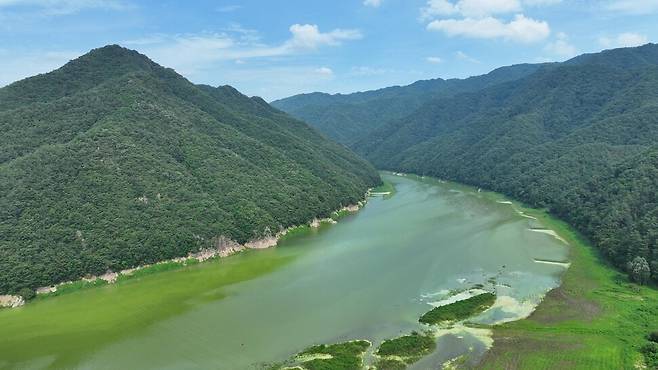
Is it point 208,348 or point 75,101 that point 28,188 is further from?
point 208,348

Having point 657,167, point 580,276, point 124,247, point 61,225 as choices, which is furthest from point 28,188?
point 657,167

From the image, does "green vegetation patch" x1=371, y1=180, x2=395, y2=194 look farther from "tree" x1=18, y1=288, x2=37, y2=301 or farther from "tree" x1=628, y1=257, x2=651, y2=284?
"tree" x1=18, y1=288, x2=37, y2=301

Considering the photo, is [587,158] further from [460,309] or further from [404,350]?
[404,350]

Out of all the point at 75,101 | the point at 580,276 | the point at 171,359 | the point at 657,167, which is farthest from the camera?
the point at 75,101

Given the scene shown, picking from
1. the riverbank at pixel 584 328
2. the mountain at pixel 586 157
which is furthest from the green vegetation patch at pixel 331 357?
the mountain at pixel 586 157

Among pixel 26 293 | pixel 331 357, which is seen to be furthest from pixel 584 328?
pixel 26 293

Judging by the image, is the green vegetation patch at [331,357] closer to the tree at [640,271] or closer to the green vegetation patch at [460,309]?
the green vegetation patch at [460,309]

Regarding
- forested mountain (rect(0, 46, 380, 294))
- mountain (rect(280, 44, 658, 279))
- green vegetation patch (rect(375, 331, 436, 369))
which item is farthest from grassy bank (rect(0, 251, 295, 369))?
mountain (rect(280, 44, 658, 279))
